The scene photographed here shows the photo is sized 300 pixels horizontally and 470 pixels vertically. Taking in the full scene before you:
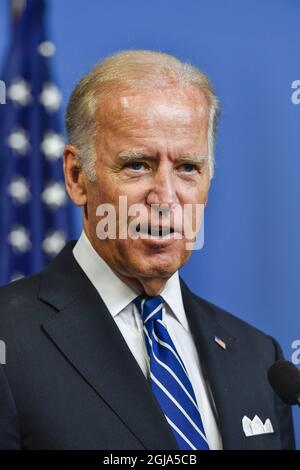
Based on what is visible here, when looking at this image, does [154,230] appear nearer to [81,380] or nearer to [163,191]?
[163,191]

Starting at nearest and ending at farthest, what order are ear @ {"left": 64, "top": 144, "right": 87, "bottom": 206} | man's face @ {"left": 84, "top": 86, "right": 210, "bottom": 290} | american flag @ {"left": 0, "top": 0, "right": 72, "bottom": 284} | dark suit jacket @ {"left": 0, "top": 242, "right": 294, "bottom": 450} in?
dark suit jacket @ {"left": 0, "top": 242, "right": 294, "bottom": 450} → man's face @ {"left": 84, "top": 86, "right": 210, "bottom": 290} → ear @ {"left": 64, "top": 144, "right": 87, "bottom": 206} → american flag @ {"left": 0, "top": 0, "right": 72, "bottom": 284}

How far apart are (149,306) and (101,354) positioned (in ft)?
0.54

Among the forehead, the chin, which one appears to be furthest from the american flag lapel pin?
the forehead

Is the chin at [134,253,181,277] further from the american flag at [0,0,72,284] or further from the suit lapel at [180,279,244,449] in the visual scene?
the american flag at [0,0,72,284]

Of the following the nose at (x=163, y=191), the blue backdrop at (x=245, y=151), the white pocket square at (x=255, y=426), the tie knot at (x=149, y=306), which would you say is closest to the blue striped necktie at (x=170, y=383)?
the tie knot at (x=149, y=306)

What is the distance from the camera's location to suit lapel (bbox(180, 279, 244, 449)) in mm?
1507

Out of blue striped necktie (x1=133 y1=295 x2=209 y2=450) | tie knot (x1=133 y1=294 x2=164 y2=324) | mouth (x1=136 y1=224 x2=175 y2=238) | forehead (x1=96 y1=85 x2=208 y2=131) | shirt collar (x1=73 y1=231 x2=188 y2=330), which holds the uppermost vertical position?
forehead (x1=96 y1=85 x2=208 y2=131)

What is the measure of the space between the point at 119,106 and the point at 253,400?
69 cm

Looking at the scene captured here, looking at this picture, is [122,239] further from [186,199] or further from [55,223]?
[55,223]

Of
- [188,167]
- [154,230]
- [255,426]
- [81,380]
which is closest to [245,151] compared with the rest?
[188,167]

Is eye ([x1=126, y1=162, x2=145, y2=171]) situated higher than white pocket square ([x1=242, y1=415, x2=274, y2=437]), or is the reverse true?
eye ([x1=126, y1=162, x2=145, y2=171])

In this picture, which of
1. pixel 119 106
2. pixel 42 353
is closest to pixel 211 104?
pixel 119 106

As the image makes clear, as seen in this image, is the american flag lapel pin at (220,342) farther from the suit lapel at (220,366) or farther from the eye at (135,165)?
the eye at (135,165)

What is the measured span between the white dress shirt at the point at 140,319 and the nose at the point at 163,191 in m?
0.21
